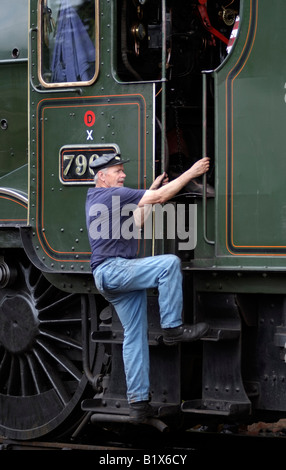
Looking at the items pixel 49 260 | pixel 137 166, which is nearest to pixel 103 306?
pixel 49 260

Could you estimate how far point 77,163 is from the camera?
6.79m

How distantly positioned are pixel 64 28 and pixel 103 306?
2.03 meters

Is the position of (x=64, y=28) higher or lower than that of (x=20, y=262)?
higher

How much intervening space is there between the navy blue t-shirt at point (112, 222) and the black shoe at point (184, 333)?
1.86ft

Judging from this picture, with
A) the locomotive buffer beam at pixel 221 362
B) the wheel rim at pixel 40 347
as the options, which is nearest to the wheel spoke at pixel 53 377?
the wheel rim at pixel 40 347

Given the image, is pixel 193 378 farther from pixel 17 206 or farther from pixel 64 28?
pixel 64 28

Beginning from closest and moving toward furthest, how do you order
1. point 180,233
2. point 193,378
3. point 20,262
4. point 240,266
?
point 240,266 < point 180,233 < point 193,378 < point 20,262

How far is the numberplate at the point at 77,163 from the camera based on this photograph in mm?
6723

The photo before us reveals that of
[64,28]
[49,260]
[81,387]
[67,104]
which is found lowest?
[81,387]

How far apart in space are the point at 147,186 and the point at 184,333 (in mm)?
1002

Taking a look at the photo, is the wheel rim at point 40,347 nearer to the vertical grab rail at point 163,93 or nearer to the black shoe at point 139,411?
the black shoe at point 139,411

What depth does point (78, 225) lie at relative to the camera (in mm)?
6809

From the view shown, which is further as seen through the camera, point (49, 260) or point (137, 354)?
point (49, 260)

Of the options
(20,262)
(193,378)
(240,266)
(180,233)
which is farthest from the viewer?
(20,262)
